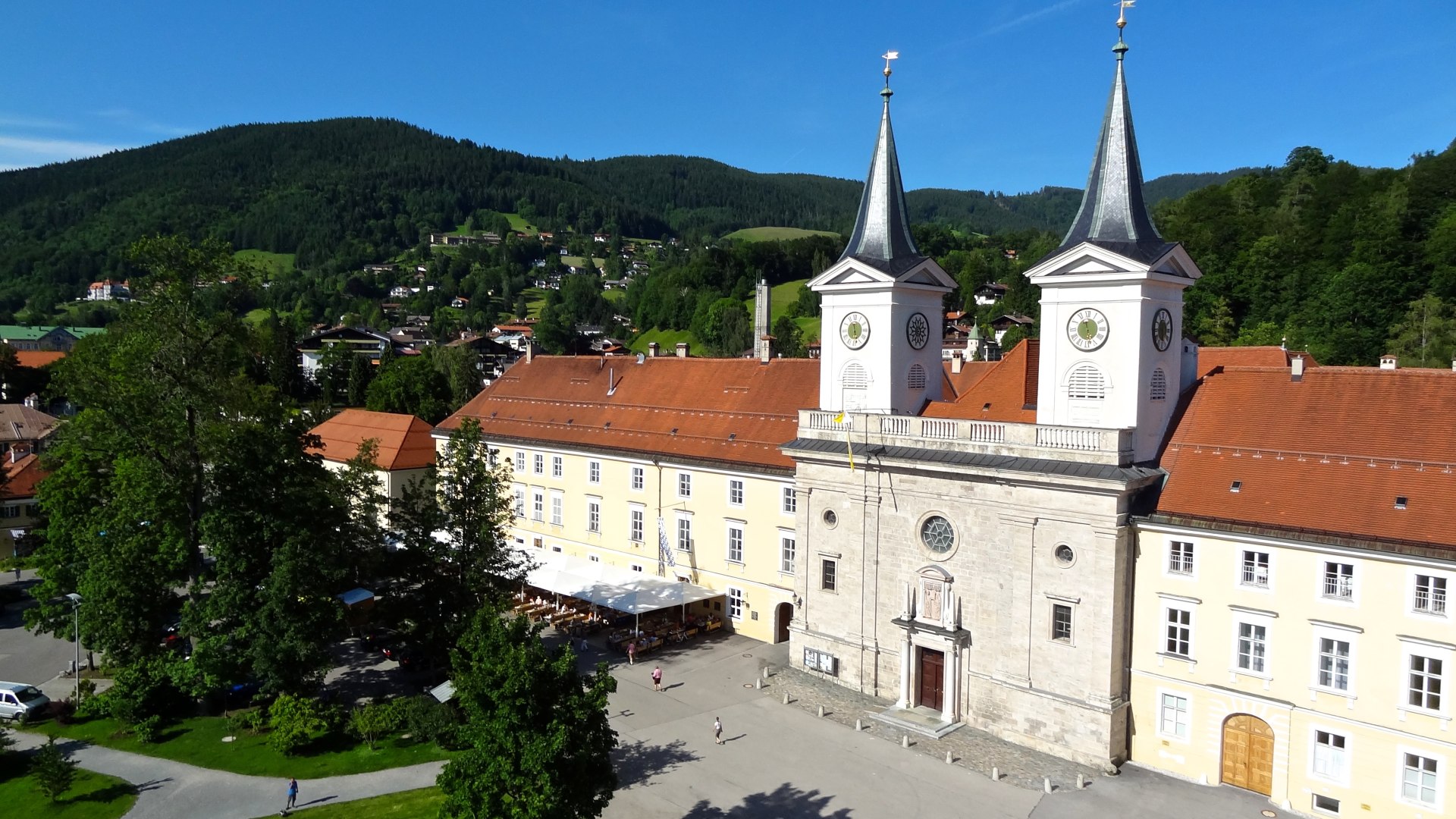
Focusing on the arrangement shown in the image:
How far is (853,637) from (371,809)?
14632 mm

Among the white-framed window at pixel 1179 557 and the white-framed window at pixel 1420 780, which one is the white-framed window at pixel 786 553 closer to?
the white-framed window at pixel 1179 557

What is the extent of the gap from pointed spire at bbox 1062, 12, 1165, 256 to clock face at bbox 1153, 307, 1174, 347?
6.25 ft

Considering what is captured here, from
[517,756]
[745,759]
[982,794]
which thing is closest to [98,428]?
[517,756]

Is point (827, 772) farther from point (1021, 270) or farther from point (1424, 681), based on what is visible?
point (1021, 270)

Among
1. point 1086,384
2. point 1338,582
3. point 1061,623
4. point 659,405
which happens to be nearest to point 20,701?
point 659,405

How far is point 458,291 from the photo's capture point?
195 metres

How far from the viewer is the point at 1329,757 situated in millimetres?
21062

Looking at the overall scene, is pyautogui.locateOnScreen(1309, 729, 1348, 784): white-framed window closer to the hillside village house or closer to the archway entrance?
the archway entrance

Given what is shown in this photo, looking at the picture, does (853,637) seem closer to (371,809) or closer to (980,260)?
(371,809)

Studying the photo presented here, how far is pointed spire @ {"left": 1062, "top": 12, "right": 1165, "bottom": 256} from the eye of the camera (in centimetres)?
2484

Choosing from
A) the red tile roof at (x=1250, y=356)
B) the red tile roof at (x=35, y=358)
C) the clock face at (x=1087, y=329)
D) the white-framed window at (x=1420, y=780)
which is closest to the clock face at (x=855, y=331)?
the clock face at (x=1087, y=329)

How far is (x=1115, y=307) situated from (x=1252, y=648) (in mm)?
9190

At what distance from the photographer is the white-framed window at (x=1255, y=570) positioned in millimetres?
21781

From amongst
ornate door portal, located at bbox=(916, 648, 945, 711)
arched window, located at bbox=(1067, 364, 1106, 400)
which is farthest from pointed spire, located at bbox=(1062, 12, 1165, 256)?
ornate door portal, located at bbox=(916, 648, 945, 711)
